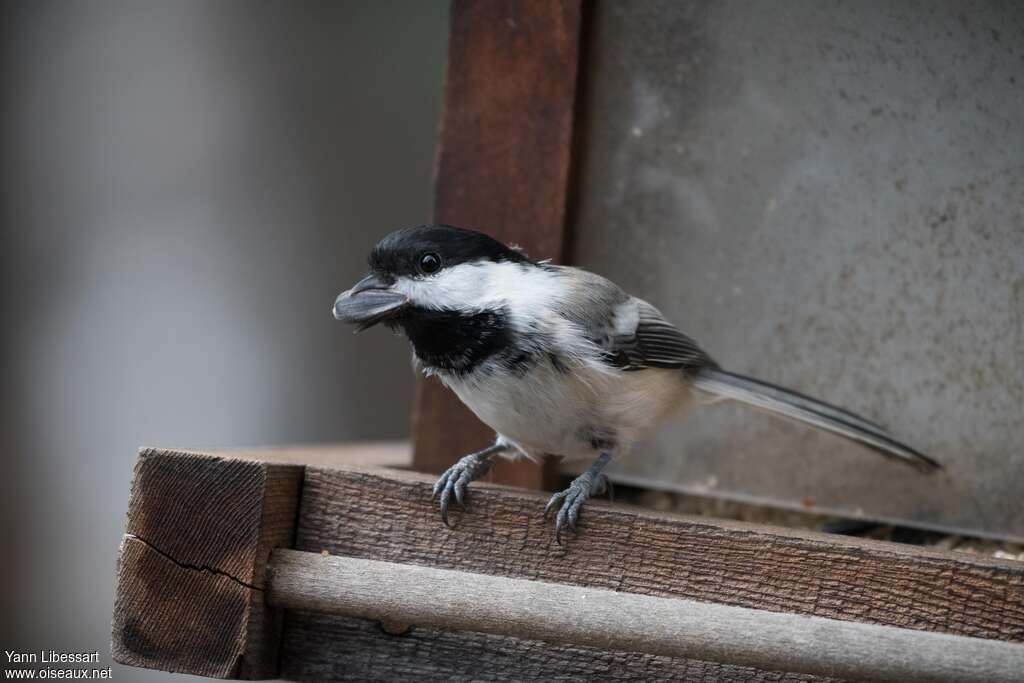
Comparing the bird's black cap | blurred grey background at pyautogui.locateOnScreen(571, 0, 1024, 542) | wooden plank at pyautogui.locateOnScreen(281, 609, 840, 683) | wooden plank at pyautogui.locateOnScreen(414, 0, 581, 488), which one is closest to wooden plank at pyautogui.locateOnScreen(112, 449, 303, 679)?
wooden plank at pyautogui.locateOnScreen(281, 609, 840, 683)

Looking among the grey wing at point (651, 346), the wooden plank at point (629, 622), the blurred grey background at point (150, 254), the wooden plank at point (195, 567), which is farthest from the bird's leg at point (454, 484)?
the blurred grey background at point (150, 254)

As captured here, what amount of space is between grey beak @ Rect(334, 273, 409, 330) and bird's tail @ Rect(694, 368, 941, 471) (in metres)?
0.87

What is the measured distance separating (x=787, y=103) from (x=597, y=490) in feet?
3.68

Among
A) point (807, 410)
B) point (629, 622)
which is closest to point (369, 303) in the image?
point (629, 622)

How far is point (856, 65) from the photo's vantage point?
105 inches

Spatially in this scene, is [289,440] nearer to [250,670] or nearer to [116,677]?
[116,677]

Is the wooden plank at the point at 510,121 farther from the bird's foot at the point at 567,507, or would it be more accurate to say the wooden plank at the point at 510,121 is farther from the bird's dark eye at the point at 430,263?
the bird's foot at the point at 567,507

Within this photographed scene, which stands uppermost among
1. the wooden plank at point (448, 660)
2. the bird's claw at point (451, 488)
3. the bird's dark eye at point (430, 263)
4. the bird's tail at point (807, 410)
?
the bird's dark eye at point (430, 263)

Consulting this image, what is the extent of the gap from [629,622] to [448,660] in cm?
42

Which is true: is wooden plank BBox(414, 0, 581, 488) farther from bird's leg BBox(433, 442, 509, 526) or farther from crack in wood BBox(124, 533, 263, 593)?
crack in wood BBox(124, 533, 263, 593)

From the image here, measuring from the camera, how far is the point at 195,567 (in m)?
2.03

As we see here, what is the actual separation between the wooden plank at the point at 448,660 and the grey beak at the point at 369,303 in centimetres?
59

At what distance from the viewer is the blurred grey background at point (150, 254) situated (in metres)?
4.97

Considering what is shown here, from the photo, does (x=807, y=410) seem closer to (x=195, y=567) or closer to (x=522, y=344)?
(x=522, y=344)
